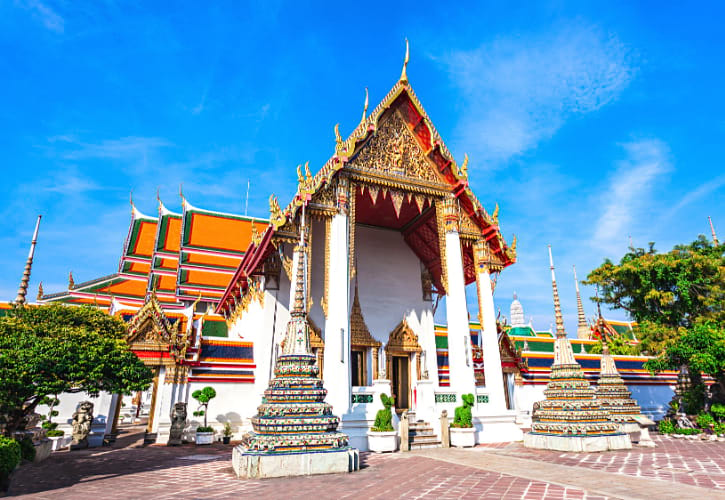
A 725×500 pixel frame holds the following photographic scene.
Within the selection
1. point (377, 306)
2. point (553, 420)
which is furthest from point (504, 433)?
point (377, 306)

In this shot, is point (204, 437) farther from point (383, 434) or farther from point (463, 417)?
point (463, 417)

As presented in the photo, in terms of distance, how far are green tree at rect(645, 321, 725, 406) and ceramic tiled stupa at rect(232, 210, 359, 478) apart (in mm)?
10014

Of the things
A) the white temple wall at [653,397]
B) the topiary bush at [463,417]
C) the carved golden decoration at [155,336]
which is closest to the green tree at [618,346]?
the white temple wall at [653,397]

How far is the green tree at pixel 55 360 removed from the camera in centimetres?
520

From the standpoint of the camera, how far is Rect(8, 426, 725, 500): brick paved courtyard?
15.0 ft

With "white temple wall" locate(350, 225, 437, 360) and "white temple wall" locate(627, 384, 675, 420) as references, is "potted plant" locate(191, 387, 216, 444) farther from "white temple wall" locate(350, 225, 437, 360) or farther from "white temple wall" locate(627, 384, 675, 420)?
"white temple wall" locate(627, 384, 675, 420)

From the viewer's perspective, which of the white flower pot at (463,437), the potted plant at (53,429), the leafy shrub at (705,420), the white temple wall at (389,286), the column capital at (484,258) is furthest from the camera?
the white temple wall at (389,286)

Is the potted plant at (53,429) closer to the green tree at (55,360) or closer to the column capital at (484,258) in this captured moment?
the green tree at (55,360)

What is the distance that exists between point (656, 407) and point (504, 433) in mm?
9453

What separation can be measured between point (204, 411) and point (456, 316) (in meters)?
7.12

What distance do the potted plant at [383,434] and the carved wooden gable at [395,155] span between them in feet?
19.9

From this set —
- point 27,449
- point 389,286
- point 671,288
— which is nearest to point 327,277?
point 389,286

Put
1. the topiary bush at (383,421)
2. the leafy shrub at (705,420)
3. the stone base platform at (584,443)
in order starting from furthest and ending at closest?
1. the leafy shrub at (705,420)
2. the topiary bush at (383,421)
3. the stone base platform at (584,443)

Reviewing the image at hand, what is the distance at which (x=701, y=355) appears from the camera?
10.6 m
